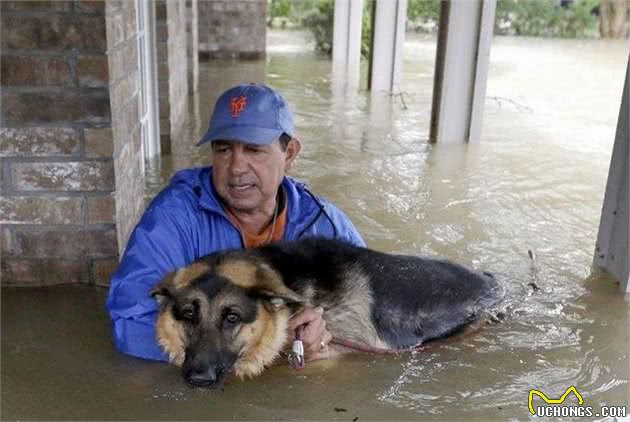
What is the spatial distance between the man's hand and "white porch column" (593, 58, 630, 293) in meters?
2.57

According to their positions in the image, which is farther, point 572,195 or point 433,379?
point 572,195

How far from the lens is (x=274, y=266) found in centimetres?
318

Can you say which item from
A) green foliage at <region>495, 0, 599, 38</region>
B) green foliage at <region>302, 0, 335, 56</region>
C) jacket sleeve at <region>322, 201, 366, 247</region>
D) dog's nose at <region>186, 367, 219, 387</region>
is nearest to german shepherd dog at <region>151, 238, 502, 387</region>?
dog's nose at <region>186, 367, 219, 387</region>

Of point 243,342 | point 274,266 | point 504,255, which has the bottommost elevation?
point 504,255

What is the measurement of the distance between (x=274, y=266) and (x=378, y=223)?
9.47 feet

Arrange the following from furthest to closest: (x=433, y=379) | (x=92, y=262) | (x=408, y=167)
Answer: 1. (x=408, y=167)
2. (x=92, y=262)
3. (x=433, y=379)

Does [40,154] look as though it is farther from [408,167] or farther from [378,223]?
[408,167]

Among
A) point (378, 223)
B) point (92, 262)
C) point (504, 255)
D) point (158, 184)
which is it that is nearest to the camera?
point (92, 262)

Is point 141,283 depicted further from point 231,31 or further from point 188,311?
point 231,31

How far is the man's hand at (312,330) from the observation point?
3119mm

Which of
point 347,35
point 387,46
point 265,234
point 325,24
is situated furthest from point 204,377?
point 325,24

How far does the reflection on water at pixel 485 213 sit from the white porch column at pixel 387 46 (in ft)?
1.37

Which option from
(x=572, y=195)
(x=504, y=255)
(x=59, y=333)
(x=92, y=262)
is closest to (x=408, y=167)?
(x=572, y=195)

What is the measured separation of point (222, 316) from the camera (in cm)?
282
